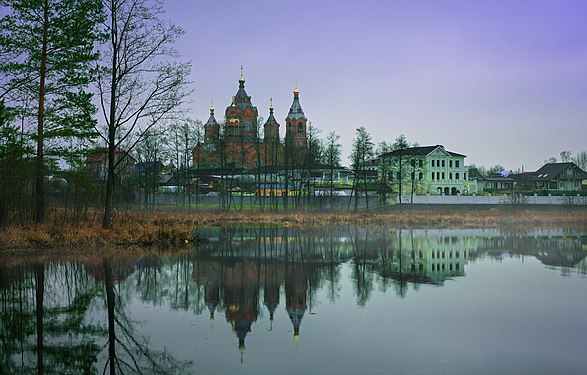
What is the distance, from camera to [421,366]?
695cm

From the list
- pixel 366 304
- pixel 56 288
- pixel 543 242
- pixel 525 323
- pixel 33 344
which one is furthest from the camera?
pixel 543 242

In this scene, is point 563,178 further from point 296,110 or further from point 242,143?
point 242,143

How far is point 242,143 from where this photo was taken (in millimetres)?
62156

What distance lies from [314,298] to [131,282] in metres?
4.61

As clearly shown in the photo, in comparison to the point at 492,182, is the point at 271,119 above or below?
above

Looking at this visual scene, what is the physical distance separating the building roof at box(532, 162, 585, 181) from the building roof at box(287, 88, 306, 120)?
48841 millimetres

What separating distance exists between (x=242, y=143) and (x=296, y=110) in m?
56.2

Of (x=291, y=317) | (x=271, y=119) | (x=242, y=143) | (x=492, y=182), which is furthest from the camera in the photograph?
(x=492, y=182)

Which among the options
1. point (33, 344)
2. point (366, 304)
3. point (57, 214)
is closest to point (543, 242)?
point (366, 304)

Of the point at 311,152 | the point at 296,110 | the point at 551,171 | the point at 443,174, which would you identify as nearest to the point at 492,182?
the point at 551,171

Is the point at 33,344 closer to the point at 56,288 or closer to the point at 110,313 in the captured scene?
the point at 110,313

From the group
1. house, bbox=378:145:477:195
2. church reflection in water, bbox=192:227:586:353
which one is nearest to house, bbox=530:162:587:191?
house, bbox=378:145:477:195

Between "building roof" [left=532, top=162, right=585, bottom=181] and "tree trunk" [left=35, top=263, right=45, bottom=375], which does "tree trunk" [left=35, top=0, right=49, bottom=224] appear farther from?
"building roof" [left=532, top=162, right=585, bottom=181]

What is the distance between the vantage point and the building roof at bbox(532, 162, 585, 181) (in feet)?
379
